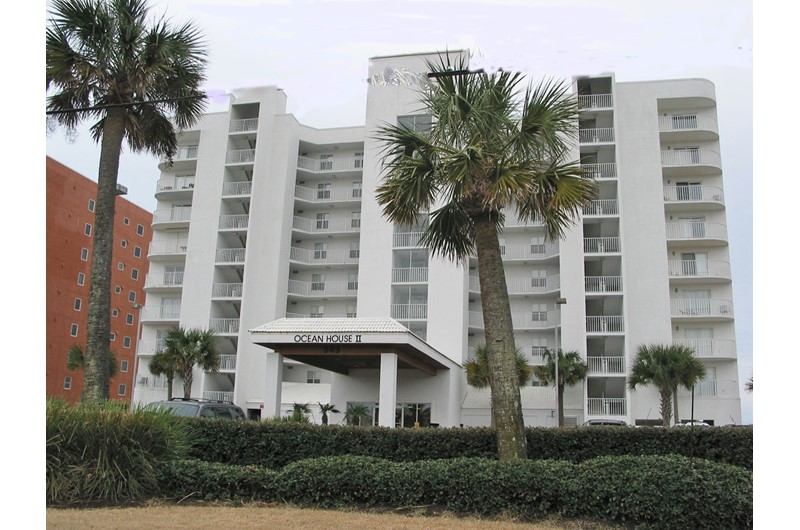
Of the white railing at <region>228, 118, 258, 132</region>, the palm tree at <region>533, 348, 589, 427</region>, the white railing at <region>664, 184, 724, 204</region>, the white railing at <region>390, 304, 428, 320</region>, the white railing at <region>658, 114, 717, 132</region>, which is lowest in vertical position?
the palm tree at <region>533, 348, 589, 427</region>

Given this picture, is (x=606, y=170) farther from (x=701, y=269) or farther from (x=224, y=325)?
(x=224, y=325)

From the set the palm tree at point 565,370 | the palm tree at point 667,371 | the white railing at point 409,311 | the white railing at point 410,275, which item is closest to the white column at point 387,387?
the palm tree at point 565,370

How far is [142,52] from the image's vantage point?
659 inches

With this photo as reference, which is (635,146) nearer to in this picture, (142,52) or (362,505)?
(142,52)

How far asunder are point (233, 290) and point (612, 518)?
125ft

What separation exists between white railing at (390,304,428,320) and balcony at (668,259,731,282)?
48.5ft

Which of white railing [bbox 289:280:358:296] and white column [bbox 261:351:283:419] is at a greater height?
white railing [bbox 289:280:358:296]

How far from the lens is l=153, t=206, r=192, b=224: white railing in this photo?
47.9 meters

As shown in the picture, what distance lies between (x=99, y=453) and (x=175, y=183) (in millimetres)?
42555

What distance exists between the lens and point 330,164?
48.5m

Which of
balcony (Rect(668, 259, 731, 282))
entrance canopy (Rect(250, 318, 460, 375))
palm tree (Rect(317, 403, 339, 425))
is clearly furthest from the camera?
balcony (Rect(668, 259, 731, 282))

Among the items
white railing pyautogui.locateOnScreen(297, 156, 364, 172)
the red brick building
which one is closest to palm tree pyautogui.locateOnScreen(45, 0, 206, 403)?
the red brick building

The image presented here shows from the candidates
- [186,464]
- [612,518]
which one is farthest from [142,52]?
[612,518]

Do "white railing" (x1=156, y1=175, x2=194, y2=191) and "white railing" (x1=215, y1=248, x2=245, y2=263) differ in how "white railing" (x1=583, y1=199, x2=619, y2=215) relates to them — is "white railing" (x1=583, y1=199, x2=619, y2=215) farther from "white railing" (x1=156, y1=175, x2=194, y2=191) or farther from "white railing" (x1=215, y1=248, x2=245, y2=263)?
"white railing" (x1=156, y1=175, x2=194, y2=191)
